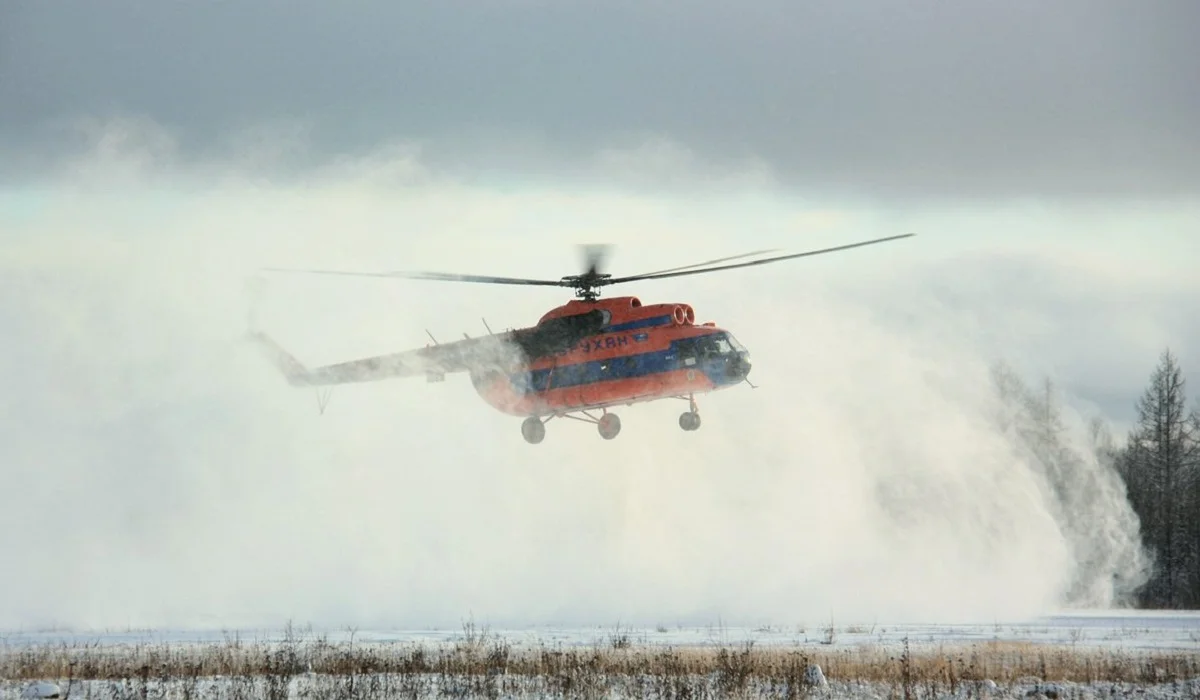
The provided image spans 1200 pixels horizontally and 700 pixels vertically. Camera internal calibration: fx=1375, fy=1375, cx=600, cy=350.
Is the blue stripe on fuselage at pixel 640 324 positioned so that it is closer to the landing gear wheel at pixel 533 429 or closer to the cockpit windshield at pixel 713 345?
the cockpit windshield at pixel 713 345

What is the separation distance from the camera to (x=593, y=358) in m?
41.7

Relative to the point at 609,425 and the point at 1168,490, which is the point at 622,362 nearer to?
the point at 609,425

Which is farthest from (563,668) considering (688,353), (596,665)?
(688,353)

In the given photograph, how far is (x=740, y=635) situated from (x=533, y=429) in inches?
359

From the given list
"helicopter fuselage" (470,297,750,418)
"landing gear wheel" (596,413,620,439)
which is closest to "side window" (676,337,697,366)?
"helicopter fuselage" (470,297,750,418)

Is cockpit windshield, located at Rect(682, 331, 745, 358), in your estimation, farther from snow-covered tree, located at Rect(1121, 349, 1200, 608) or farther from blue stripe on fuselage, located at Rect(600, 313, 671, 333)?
snow-covered tree, located at Rect(1121, 349, 1200, 608)

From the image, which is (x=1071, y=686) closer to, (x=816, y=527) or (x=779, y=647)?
(x=779, y=647)

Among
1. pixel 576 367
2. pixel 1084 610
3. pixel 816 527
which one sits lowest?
pixel 1084 610

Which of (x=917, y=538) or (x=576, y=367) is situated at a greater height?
(x=576, y=367)

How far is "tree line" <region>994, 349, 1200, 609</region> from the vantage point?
2589 inches

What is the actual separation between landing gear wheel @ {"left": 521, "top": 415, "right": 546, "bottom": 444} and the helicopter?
0.10 feet

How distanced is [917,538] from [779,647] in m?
25.8

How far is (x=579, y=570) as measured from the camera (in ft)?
176

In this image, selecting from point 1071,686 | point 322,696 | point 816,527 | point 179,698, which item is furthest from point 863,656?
point 816,527
